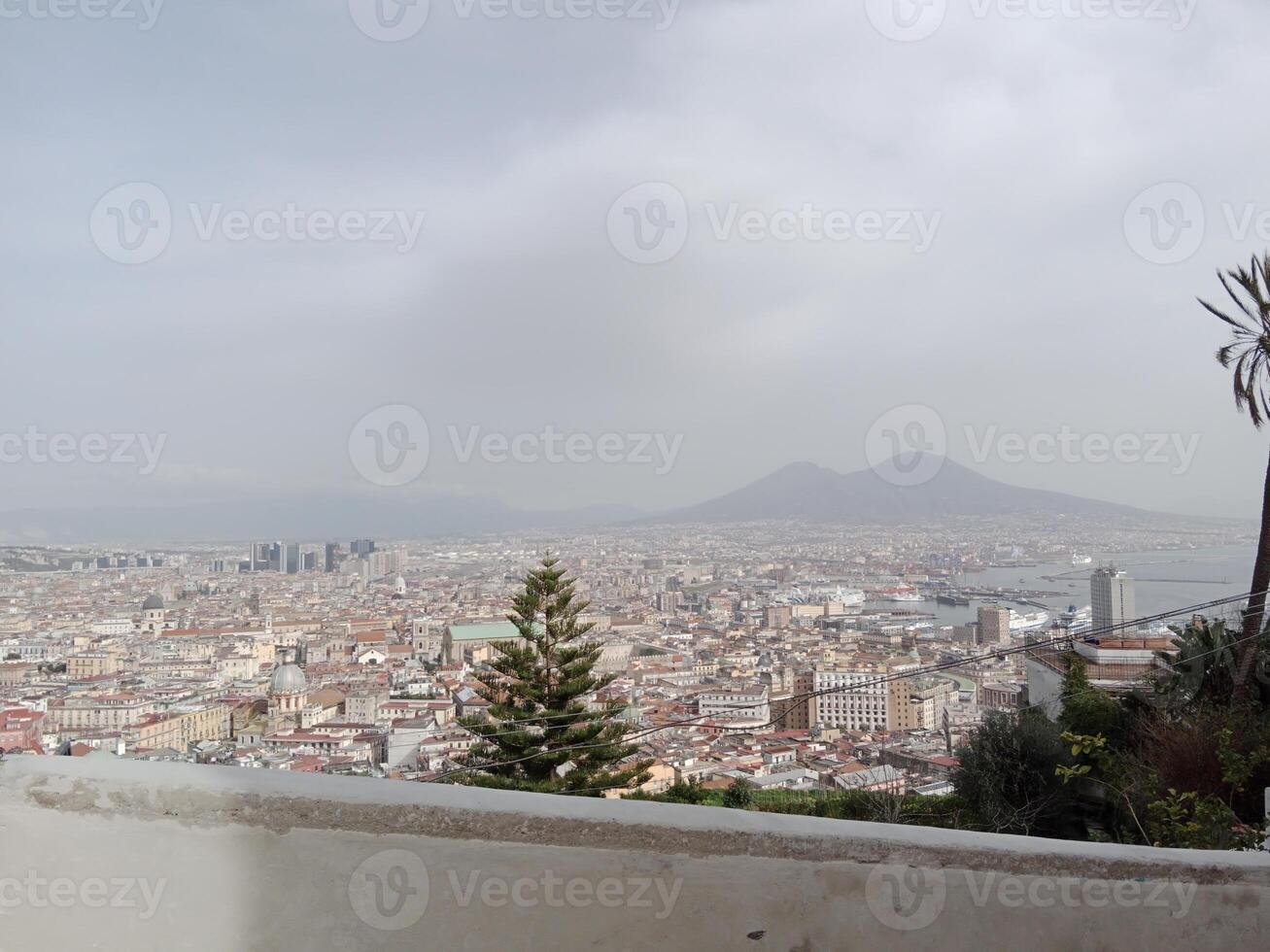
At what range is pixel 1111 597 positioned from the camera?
906 centimetres

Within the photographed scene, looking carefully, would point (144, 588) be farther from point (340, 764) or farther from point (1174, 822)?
point (1174, 822)

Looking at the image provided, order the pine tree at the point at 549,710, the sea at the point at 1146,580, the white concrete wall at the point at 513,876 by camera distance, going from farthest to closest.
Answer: the pine tree at the point at 549,710 → the sea at the point at 1146,580 → the white concrete wall at the point at 513,876

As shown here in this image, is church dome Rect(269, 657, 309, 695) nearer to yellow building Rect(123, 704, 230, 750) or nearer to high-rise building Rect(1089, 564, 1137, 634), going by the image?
yellow building Rect(123, 704, 230, 750)

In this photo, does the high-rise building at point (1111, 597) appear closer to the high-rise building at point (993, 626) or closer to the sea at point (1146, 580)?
the sea at point (1146, 580)

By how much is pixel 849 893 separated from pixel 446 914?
0.90m

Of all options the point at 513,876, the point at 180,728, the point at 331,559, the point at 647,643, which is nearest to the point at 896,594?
the point at 647,643

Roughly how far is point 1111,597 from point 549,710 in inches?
300

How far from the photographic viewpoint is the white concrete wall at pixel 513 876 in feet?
5.27

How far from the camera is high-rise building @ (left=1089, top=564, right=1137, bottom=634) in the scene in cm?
848

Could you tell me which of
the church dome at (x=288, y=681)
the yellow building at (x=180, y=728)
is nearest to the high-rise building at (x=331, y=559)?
the church dome at (x=288, y=681)

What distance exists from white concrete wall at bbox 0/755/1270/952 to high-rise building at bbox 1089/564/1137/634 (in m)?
7.26

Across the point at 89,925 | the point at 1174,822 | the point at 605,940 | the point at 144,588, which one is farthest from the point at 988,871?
the point at 144,588

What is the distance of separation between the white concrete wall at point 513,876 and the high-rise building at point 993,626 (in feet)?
34.9

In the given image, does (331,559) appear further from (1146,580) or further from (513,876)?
(513,876)
